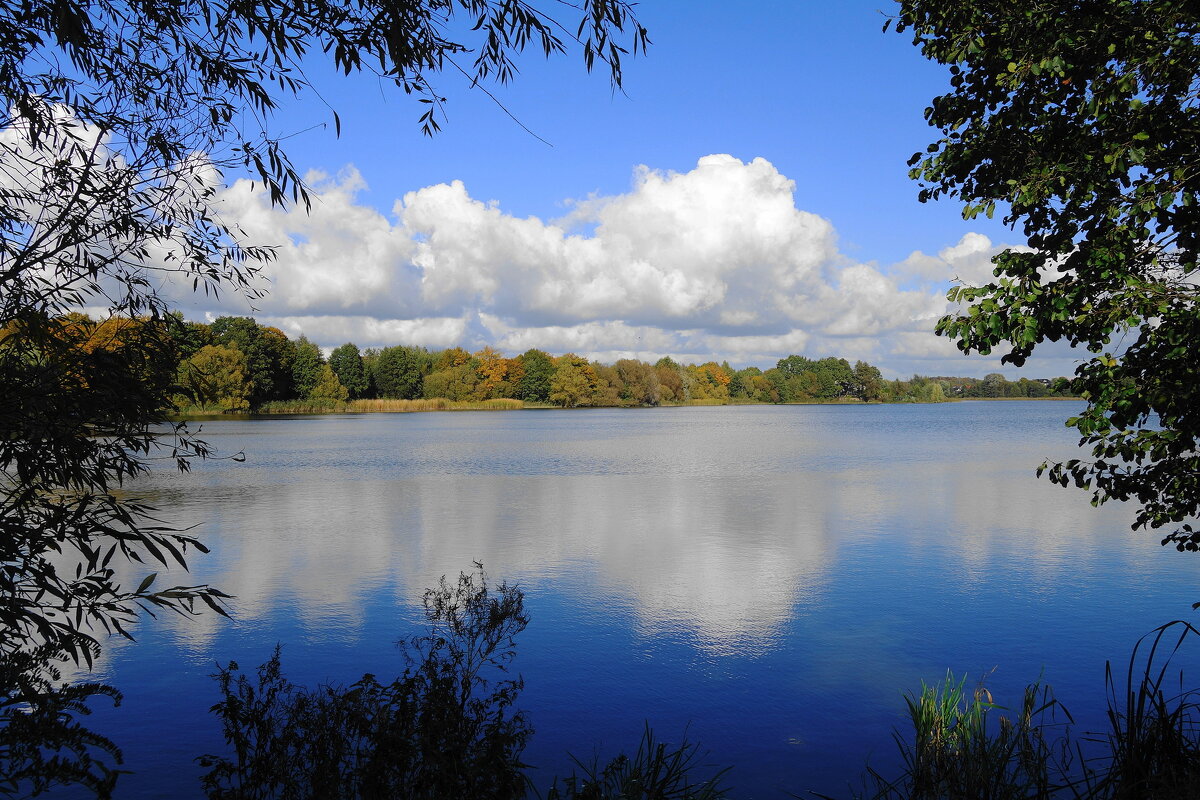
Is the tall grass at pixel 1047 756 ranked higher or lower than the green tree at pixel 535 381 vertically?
lower

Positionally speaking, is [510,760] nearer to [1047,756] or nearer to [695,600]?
[1047,756]

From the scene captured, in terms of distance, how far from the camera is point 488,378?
9750cm

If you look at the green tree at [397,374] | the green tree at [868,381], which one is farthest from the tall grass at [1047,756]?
the green tree at [868,381]

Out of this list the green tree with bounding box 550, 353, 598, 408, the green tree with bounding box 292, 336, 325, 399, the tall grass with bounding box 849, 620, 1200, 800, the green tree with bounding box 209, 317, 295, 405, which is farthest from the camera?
the green tree with bounding box 550, 353, 598, 408

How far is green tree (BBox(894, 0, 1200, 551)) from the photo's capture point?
4156 mm

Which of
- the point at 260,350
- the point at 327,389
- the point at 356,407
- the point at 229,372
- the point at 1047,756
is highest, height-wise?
the point at 260,350

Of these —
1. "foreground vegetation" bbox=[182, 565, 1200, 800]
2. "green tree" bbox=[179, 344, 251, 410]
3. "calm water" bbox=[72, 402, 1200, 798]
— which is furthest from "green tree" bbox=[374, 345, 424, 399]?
"foreground vegetation" bbox=[182, 565, 1200, 800]

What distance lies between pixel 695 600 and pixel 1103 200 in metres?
5.44

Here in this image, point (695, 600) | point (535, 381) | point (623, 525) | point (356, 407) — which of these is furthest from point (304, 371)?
point (695, 600)

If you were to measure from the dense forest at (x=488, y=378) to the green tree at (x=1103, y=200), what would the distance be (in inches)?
1589

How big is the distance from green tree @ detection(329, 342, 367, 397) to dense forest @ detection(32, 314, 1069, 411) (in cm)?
11

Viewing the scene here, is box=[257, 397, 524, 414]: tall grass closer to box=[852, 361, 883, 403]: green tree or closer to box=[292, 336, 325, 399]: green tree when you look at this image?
box=[292, 336, 325, 399]: green tree

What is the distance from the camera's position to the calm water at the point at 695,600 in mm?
5535

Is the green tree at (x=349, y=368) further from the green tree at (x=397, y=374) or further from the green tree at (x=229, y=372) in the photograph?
the green tree at (x=229, y=372)
